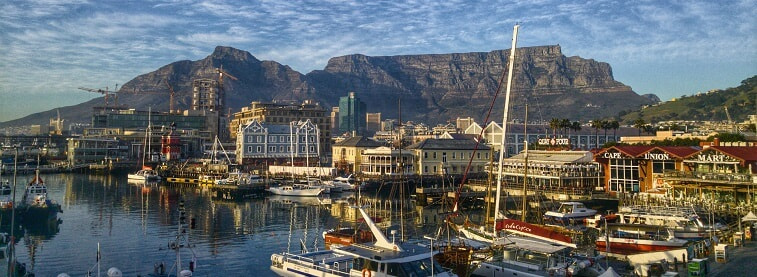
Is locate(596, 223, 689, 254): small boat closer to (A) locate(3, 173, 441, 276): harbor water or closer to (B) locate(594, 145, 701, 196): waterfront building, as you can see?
(A) locate(3, 173, 441, 276): harbor water

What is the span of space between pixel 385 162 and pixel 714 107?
13704 centimetres

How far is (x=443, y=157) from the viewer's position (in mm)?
91125

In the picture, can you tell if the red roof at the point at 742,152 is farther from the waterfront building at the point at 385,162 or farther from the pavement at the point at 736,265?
the waterfront building at the point at 385,162

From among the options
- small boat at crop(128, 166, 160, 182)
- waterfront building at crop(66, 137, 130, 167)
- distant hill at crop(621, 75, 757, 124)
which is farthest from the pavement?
distant hill at crop(621, 75, 757, 124)

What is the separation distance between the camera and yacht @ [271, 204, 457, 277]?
2139 cm

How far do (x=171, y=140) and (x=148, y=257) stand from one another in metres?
102

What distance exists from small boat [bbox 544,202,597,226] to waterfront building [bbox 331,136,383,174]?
52.1 m

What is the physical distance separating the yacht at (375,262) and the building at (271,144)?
267 ft

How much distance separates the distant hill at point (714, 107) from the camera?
15975cm

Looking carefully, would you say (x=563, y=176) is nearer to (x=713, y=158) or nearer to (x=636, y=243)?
(x=713, y=158)

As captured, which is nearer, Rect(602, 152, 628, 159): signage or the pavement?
the pavement

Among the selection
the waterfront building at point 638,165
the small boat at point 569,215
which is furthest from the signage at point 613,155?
the small boat at point 569,215

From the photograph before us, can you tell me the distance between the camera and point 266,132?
112 meters

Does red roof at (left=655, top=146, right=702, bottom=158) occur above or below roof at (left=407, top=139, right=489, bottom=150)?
below
